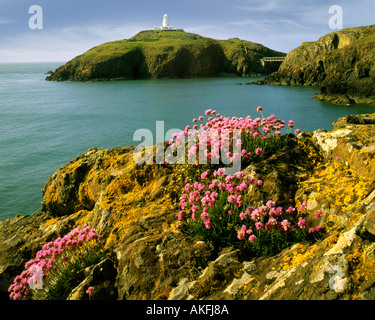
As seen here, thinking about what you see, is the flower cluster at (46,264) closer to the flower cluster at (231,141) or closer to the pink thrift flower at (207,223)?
the pink thrift flower at (207,223)

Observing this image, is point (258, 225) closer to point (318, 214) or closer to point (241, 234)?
point (241, 234)

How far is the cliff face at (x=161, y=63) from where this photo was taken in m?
120

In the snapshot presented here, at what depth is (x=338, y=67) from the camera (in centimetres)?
5425

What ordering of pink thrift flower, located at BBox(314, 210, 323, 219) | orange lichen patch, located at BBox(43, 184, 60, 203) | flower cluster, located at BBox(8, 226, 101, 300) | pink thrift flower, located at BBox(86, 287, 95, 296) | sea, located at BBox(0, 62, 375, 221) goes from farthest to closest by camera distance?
sea, located at BBox(0, 62, 375, 221) → orange lichen patch, located at BBox(43, 184, 60, 203) → flower cluster, located at BBox(8, 226, 101, 300) → pink thrift flower, located at BBox(314, 210, 323, 219) → pink thrift flower, located at BBox(86, 287, 95, 296)

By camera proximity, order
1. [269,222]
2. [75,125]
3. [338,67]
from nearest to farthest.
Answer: [269,222]
[75,125]
[338,67]

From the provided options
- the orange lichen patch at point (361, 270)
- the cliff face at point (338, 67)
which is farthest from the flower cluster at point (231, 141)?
the cliff face at point (338, 67)

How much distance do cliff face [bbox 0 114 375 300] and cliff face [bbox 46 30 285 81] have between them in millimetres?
121269

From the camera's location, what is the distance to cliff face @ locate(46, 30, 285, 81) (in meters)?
120

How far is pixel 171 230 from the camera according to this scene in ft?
14.7

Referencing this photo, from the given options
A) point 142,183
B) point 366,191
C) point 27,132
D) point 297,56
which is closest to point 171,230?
point 142,183

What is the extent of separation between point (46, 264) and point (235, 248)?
298 centimetres

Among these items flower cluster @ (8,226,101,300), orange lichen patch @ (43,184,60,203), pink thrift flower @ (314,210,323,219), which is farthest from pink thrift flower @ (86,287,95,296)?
orange lichen patch @ (43,184,60,203)

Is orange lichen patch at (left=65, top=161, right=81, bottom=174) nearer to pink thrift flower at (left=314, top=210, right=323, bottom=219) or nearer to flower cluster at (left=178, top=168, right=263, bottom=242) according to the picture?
flower cluster at (left=178, top=168, right=263, bottom=242)

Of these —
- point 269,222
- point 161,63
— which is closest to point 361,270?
point 269,222
